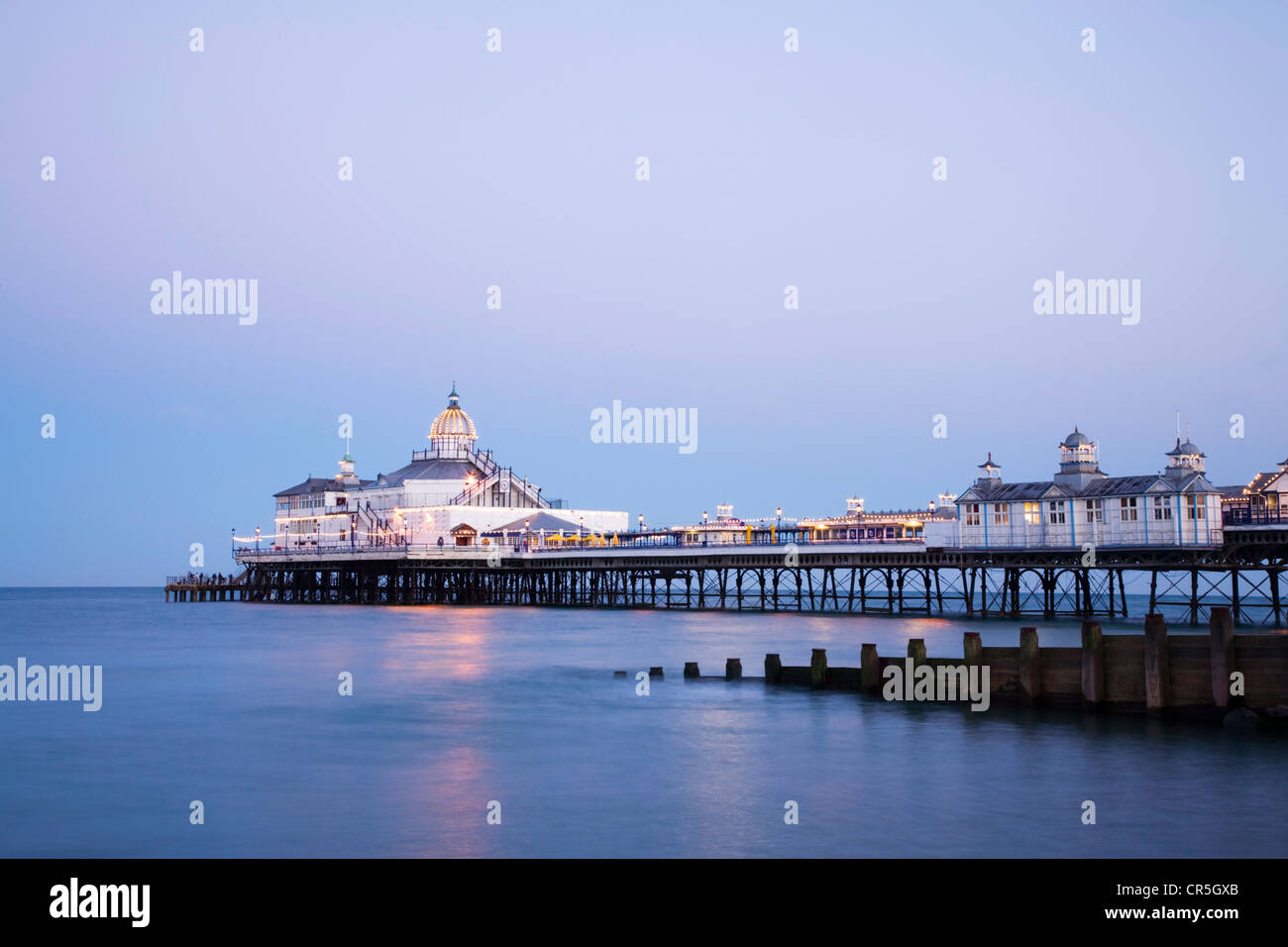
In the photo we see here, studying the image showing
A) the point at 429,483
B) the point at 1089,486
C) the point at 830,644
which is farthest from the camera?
the point at 429,483

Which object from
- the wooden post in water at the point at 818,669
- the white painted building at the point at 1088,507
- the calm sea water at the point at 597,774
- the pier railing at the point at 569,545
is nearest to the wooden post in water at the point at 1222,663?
→ the calm sea water at the point at 597,774

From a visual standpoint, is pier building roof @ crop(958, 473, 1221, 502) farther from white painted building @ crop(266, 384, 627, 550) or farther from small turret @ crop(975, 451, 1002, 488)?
white painted building @ crop(266, 384, 627, 550)

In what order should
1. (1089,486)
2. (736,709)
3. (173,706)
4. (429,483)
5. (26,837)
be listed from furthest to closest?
(429,483) < (1089,486) < (173,706) < (736,709) < (26,837)

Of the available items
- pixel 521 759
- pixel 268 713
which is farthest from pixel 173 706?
pixel 521 759

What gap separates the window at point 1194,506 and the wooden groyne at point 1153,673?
33526 mm

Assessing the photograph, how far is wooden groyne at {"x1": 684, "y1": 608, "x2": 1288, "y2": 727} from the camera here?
87.2ft

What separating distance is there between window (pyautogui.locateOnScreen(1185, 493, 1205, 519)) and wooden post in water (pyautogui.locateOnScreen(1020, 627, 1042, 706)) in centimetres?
3528

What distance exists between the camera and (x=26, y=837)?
21219 mm

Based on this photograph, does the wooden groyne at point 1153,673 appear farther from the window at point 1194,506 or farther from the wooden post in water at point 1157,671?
the window at point 1194,506

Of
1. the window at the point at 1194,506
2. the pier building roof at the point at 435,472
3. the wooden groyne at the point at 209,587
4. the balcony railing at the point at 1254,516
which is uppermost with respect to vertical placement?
the pier building roof at the point at 435,472

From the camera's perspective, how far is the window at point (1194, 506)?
199 ft

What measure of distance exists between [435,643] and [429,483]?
195 feet
